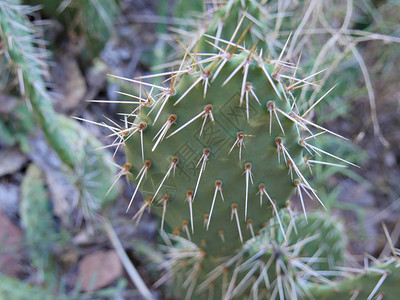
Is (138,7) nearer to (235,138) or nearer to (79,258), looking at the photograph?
(79,258)

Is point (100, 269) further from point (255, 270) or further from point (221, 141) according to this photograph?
point (221, 141)

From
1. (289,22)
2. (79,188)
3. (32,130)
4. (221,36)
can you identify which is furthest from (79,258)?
(289,22)

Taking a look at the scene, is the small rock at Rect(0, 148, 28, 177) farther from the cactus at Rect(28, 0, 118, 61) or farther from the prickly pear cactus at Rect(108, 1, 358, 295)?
the prickly pear cactus at Rect(108, 1, 358, 295)

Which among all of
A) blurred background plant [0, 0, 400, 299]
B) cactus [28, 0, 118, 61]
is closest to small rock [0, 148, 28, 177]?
blurred background plant [0, 0, 400, 299]

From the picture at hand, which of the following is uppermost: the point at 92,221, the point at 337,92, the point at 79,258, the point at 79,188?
the point at 337,92

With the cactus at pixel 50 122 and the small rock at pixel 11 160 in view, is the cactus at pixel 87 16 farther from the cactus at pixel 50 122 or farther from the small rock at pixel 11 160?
the small rock at pixel 11 160

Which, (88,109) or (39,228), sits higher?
(88,109)

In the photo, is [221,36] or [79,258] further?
[79,258]

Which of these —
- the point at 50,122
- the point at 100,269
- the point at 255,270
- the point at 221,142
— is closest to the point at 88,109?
the point at 50,122
